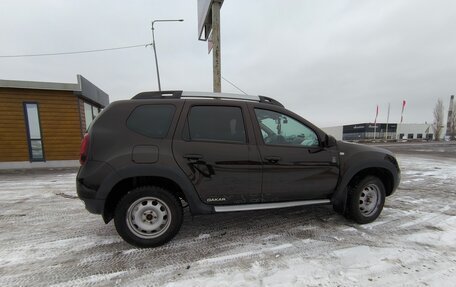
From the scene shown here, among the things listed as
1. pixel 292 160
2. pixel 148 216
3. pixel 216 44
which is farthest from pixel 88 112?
pixel 292 160

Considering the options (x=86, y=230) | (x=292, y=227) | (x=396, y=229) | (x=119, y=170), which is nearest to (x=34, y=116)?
(x=86, y=230)

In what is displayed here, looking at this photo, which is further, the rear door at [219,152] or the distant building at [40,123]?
the distant building at [40,123]

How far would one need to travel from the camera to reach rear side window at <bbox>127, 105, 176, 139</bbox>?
3.03 metres

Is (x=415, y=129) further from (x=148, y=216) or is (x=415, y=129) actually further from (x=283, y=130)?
(x=148, y=216)

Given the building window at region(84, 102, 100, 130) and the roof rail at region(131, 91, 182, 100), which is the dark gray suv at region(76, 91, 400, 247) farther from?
the building window at region(84, 102, 100, 130)

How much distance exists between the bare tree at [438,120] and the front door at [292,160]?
71.0m

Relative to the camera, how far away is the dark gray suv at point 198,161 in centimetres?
293

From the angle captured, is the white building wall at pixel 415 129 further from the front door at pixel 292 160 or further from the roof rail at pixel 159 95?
the roof rail at pixel 159 95

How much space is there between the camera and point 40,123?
984 cm

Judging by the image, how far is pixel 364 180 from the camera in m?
3.73

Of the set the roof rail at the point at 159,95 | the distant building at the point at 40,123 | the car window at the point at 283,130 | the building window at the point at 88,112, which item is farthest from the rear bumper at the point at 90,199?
the building window at the point at 88,112

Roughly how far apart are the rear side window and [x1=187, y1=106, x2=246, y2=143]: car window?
28 cm

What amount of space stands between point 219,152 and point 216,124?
0.38 m

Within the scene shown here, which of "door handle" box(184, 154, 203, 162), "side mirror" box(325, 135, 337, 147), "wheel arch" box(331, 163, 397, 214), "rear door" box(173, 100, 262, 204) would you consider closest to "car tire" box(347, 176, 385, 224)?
"wheel arch" box(331, 163, 397, 214)
